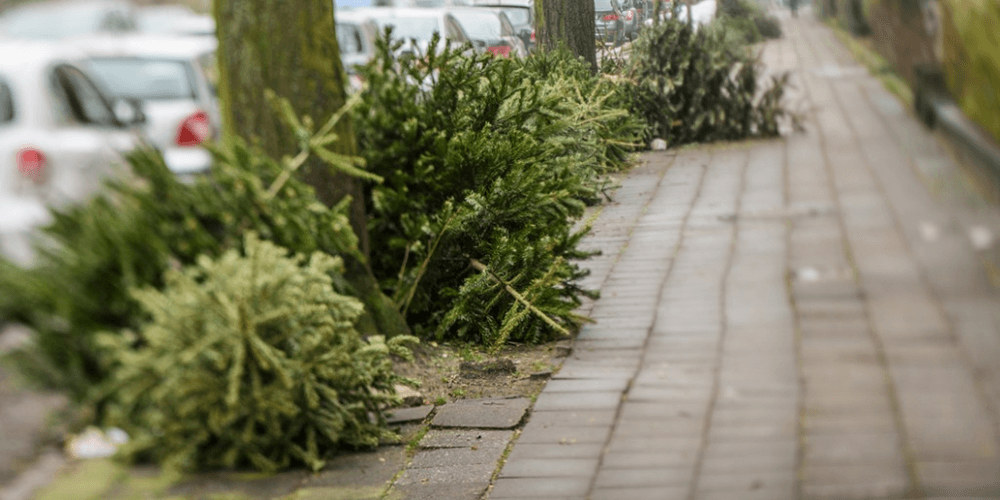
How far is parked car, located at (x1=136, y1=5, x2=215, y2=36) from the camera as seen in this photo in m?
0.77

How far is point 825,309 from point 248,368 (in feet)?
5.63

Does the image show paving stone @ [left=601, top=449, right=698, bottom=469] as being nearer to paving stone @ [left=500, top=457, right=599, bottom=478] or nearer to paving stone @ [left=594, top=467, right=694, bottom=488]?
paving stone @ [left=594, top=467, right=694, bottom=488]

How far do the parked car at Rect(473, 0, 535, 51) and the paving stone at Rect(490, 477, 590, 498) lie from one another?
0.66 meters

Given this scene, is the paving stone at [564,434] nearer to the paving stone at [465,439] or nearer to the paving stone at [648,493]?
the paving stone at [648,493]

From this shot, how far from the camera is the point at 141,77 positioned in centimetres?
83

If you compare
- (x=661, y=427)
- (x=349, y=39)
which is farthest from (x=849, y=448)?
(x=349, y=39)

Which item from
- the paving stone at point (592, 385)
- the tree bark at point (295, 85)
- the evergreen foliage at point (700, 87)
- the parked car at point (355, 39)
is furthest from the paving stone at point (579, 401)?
the parked car at point (355, 39)

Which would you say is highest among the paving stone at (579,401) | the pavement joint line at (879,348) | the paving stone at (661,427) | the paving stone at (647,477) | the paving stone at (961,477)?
the pavement joint line at (879,348)

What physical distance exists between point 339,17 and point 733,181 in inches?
112

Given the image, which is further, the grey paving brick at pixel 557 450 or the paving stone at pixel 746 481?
the grey paving brick at pixel 557 450

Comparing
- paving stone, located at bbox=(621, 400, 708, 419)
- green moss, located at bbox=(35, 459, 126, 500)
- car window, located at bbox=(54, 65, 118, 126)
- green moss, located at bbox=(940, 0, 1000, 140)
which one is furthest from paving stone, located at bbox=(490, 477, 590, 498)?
green moss, located at bbox=(940, 0, 1000, 140)

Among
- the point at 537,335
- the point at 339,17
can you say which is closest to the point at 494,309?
the point at 537,335

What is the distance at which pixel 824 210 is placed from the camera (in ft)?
2.33

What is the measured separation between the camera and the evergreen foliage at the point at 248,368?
91 cm
